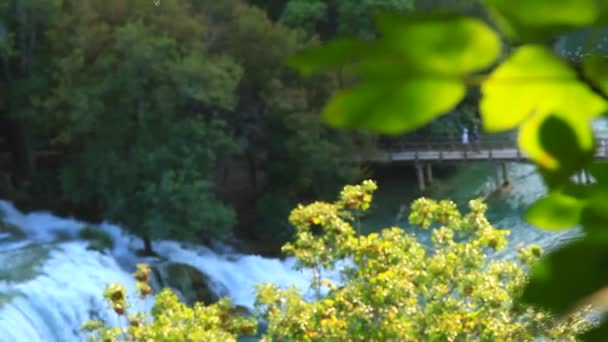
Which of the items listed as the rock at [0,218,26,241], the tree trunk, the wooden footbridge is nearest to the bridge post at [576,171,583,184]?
the rock at [0,218,26,241]

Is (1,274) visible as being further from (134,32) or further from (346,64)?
(346,64)

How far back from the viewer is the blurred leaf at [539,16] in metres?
0.34

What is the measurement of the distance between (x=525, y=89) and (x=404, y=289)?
441 cm

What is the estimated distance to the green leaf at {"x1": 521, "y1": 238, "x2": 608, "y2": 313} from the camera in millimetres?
350

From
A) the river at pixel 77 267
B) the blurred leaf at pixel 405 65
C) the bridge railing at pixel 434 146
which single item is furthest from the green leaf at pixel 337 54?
the bridge railing at pixel 434 146

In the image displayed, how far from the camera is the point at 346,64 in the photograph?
13.6 inches

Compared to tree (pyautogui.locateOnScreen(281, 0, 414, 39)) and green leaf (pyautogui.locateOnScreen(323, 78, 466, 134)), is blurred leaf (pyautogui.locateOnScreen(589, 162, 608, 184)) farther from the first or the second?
tree (pyautogui.locateOnScreen(281, 0, 414, 39))

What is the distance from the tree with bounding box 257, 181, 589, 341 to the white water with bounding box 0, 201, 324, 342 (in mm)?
4621

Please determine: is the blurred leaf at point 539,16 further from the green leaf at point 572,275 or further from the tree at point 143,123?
the tree at point 143,123

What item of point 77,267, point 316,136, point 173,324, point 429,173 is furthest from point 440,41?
point 429,173

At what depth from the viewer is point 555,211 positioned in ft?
1.49

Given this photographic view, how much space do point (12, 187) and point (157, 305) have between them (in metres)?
9.83

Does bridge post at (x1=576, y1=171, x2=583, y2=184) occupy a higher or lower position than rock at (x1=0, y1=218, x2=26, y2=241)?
higher

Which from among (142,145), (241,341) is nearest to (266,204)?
(142,145)
